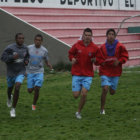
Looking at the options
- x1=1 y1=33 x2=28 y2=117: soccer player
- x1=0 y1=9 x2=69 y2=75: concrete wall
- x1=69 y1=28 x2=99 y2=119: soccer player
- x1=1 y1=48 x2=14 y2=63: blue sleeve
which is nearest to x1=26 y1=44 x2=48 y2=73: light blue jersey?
x1=1 y1=33 x2=28 y2=117: soccer player

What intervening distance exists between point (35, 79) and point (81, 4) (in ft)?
40.5

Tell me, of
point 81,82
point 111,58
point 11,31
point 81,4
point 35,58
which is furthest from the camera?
point 81,4

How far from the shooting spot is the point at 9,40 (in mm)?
18609

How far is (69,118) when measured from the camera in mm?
10070

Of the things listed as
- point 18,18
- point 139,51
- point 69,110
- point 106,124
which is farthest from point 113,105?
point 139,51

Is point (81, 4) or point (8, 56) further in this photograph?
point (81, 4)

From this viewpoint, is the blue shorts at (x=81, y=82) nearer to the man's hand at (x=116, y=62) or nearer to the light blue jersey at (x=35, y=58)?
the man's hand at (x=116, y=62)

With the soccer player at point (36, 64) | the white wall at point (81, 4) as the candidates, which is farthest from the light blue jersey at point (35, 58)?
the white wall at point (81, 4)

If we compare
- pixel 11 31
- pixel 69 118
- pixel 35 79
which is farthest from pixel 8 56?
pixel 11 31

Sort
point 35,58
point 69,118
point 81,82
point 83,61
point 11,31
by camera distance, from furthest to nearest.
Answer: point 11,31
point 35,58
point 81,82
point 83,61
point 69,118

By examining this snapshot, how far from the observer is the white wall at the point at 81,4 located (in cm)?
2034

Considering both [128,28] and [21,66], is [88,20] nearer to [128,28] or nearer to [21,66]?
[128,28]

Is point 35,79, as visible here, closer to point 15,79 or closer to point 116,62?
point 15,79

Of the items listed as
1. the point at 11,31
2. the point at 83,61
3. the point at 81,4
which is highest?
the point at 81,4
